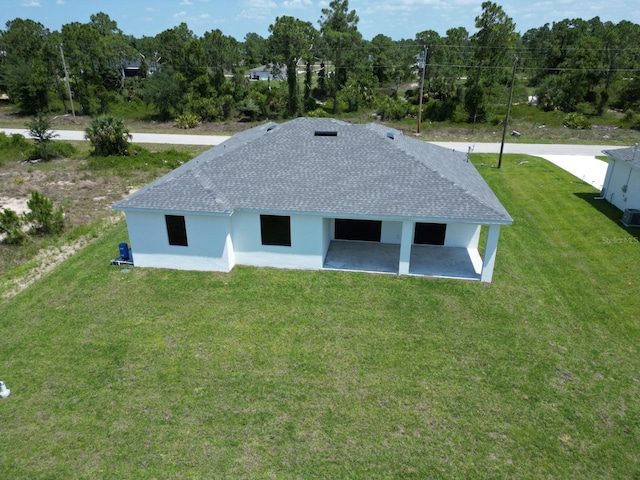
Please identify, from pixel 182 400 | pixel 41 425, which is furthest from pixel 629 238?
pixel 41 425

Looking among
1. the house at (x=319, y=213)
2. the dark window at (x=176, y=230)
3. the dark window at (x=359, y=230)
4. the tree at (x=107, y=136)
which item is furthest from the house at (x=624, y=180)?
the tree at (x=107, y=136)

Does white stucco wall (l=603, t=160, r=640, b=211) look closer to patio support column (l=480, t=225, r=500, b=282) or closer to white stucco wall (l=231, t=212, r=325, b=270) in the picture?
patio support column (l=480, t=225, r=500, b=282)

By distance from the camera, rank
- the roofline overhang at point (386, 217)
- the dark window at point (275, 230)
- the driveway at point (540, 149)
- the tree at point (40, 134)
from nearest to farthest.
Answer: the roofline overhang at point (386, 217) → the dark window at point (275, 230) → the driveway at point (540, 149) → the tree at point (40, 134)

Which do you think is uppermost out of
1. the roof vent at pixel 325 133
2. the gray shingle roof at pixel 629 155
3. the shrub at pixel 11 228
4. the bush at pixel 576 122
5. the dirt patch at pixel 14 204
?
the roof vent at pixel 325 133

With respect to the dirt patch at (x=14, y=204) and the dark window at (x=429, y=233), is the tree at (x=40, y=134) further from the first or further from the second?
the dark window at (x=429, y=233)

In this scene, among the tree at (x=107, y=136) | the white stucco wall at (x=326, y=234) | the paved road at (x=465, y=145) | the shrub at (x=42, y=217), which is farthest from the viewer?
the paved road at (x=465, y=145)

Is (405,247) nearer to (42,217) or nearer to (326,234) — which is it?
(326,234)
